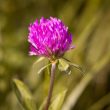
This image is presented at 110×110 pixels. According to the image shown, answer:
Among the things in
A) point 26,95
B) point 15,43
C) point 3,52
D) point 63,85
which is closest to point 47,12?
A: point 15,43

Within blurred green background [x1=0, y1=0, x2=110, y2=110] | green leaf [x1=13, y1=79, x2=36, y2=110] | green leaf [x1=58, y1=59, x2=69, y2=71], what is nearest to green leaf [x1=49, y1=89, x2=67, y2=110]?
green leaf [x1=13, y1=79, x2=36, y2=110]

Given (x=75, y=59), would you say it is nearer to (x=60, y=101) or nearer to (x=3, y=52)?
(x=3, y=52)

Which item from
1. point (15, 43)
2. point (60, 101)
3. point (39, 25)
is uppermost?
point (15, 43)

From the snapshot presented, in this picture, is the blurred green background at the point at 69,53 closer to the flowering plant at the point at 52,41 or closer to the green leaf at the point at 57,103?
the green leaf at the point at 57,103

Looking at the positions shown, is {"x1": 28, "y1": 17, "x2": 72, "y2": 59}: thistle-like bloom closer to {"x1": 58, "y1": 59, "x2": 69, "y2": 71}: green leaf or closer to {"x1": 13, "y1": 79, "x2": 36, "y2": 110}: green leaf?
{"x1": 58, "y1": 59, "x2": 69, "y2": 71}: green leaf

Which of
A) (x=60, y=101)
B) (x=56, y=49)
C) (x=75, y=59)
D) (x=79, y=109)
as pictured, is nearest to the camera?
(x=56, y=49)

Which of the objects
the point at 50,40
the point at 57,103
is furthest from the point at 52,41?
the point at 57,103
